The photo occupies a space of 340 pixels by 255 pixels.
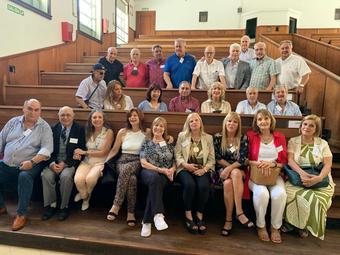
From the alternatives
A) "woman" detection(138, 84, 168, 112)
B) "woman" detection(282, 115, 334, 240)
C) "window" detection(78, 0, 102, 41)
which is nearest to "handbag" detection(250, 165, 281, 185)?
"woman" detection(282, 115, 334, 240)

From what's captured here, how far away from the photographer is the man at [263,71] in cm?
316

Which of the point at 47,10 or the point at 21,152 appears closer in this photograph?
the point at 21,152

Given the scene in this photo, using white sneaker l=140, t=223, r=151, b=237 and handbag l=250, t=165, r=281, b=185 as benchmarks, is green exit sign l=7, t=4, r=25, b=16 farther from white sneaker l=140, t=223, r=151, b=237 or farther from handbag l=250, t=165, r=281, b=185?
handbag l=250, t=165, r=281, b=185

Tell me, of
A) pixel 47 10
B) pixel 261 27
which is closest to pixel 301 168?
pixel 47 10

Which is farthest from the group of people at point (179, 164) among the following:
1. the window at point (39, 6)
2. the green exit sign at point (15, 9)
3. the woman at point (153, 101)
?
the window at point (39, 6)

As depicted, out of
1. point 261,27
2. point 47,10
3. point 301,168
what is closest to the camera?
point 301,168

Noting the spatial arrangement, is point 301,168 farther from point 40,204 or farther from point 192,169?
point 40,204

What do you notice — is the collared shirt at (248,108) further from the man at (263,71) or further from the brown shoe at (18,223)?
the brown shoe at (18,223)

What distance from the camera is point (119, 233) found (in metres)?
1.89

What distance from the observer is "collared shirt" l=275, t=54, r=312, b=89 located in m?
3.19

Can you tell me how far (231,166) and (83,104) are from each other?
5.67 feet

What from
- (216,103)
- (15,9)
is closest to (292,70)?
(216,103)

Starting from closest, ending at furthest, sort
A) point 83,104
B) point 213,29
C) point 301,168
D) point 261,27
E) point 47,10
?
point 301,168, point 83,104, point 47,10, point 261,27, point 213,29

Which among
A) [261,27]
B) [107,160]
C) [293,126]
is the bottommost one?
[107,160]
